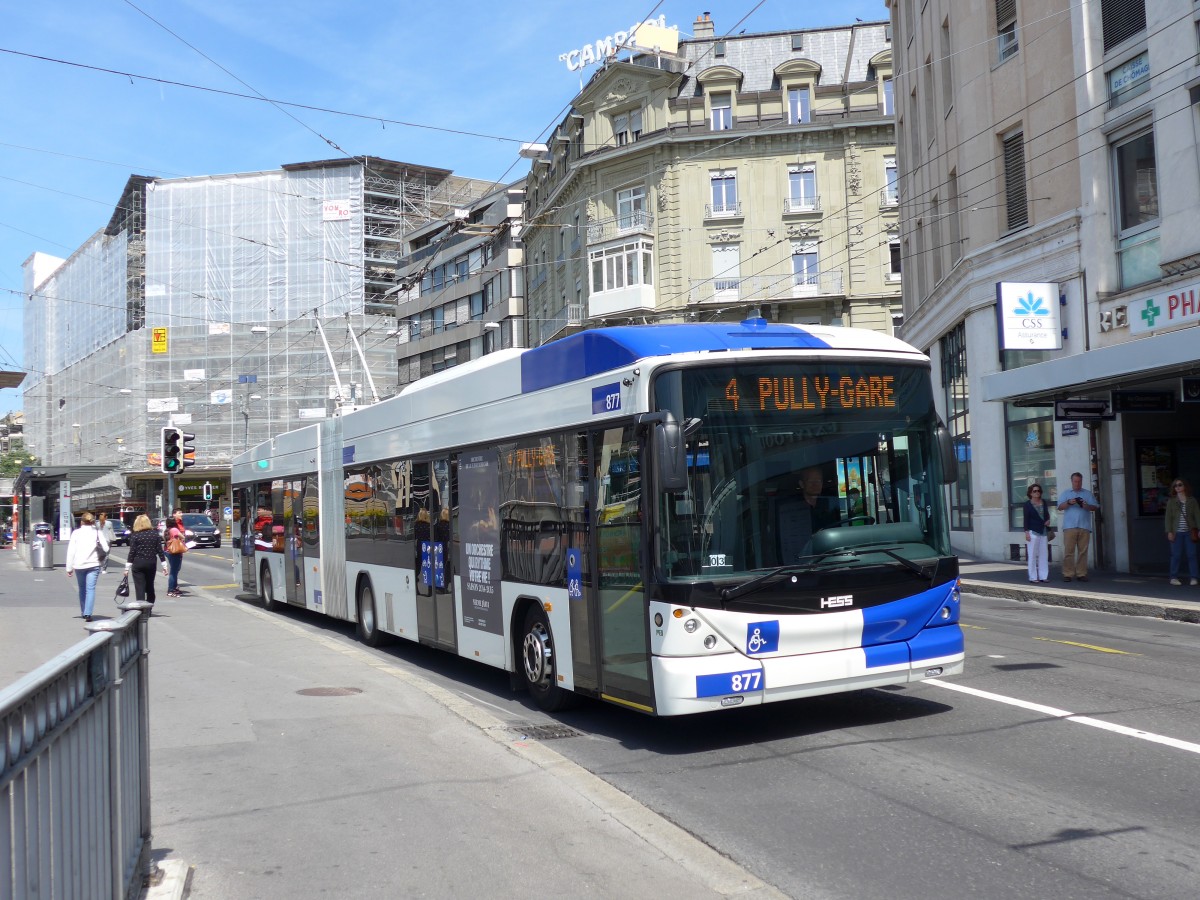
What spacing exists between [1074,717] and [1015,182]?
19125 mm

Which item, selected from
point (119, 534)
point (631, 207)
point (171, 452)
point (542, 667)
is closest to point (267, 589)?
point (171, 452)

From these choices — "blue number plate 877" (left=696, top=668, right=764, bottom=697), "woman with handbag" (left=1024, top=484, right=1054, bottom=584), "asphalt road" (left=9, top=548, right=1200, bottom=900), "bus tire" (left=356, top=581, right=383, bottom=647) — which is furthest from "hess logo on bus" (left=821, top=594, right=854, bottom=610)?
"woman with handbag" (left=1024, top=484, right=1054, bottom=584)

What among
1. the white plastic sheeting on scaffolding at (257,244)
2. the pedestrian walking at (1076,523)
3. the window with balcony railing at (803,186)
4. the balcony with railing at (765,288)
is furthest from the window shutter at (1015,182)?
the white plastic sheeting on scaffolding at (257,244)

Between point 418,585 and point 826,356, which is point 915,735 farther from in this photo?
point 418,585

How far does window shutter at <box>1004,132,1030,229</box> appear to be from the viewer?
24.5 m

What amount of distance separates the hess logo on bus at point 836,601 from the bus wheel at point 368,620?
733cm

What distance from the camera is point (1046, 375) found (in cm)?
1914

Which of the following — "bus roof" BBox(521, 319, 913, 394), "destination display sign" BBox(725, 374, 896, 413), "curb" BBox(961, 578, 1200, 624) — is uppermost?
"bus roof" BBox(521, 319, 913, 394)

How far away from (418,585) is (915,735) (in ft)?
19.2

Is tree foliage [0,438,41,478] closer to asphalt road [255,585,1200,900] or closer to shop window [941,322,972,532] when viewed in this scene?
shop window [941,322,972,532]

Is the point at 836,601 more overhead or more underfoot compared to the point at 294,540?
more underfoot

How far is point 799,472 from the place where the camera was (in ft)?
25.1

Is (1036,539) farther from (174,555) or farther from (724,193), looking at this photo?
(724,193)

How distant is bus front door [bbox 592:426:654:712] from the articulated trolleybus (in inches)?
0.7
